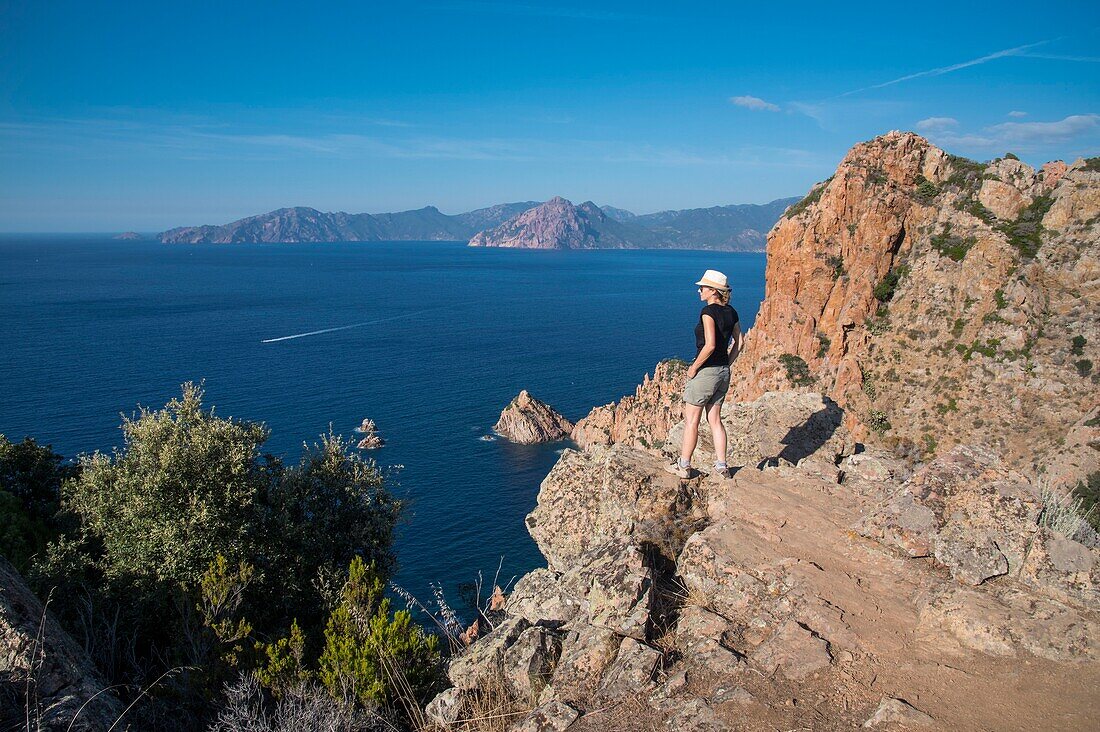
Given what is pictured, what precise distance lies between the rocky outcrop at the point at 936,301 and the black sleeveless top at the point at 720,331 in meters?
38.3

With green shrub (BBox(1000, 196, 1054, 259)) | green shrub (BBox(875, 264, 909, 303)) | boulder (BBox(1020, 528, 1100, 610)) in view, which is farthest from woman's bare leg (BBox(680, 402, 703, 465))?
green shrub (BBox(875, 264, 909, 303))

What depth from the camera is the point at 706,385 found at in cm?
1034

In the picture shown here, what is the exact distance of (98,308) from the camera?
139625 mm

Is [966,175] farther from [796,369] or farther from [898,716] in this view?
[898,716]

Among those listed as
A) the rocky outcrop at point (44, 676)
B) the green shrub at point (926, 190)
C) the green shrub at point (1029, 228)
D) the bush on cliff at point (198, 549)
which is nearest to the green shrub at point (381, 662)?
the bush on cliff at point (198, 549)

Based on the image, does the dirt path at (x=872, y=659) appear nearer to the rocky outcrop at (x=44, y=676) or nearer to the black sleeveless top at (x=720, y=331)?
the black sleeveless top at (x=720, y=331)

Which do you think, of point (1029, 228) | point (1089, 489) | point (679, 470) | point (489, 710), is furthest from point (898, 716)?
point (1029, 228)

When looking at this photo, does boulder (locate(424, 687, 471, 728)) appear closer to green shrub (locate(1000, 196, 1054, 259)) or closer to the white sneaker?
the white sneaker

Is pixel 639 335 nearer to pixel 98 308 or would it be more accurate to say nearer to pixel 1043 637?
pixel 98 308

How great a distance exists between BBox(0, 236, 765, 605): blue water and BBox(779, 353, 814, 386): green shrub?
25.5 m

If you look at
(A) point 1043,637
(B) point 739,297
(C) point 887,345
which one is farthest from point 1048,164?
(B) point 739,297

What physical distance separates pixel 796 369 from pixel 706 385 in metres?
52.9

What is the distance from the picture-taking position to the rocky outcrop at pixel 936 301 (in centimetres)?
4291

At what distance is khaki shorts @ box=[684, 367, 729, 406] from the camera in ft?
33.8
